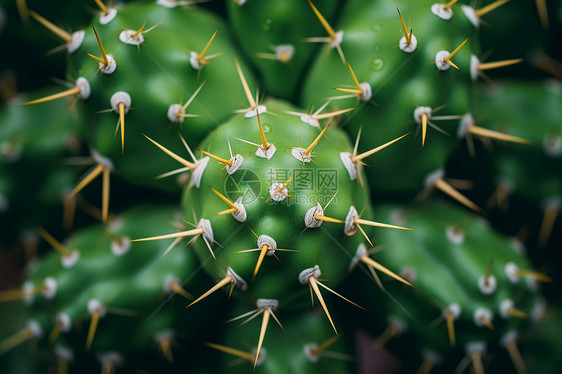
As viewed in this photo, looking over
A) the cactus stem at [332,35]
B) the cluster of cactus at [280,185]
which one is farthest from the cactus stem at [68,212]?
the cactus stem at [332,35]

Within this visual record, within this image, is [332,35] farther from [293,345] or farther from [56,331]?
[56,331]

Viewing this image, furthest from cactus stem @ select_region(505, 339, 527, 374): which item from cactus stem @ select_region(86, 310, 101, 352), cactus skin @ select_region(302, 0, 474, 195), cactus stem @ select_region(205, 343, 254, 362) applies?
cactus stem @ select_region(86, 310, 101, 352)

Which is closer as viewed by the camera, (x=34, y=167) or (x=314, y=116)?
(x=314, y=116)

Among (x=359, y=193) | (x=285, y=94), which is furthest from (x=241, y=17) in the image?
(x=359, y=193)

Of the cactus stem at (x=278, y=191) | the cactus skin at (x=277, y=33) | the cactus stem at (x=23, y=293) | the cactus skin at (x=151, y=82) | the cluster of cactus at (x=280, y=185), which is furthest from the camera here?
the cactus stem at (x=23, y=293)

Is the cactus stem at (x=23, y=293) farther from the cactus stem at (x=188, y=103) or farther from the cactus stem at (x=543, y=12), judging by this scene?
the cactus stem at (x=543, y=12)

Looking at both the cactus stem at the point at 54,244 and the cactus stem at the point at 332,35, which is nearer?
the cactus stem at the point at 332,35

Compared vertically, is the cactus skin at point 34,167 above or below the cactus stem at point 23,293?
above

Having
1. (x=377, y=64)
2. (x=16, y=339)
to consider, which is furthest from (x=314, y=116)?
(x=16, y=339)

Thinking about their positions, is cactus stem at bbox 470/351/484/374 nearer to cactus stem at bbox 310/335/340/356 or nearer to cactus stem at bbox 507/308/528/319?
cactus stem at bbox 507/308/528/319
